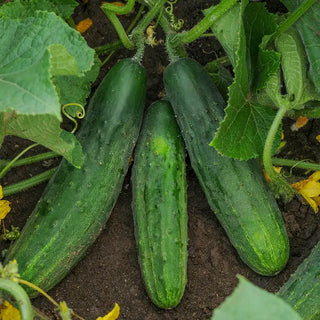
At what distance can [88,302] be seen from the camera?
2.52 metres

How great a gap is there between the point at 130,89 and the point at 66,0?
1.35 feet

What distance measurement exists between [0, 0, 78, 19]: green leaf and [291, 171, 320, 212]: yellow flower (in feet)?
3.68

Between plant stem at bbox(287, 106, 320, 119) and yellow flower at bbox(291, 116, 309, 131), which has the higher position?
plant stem at bbox(287, 106, 320, 119)

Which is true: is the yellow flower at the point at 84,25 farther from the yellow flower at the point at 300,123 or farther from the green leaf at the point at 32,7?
the yellow flower at the point at 300,123

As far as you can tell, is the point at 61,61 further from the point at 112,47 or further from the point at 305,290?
Result: the point at 305,290

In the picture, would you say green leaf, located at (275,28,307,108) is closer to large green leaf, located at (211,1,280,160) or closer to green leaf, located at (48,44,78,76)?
large green leaf, located at (211,1,280,160)

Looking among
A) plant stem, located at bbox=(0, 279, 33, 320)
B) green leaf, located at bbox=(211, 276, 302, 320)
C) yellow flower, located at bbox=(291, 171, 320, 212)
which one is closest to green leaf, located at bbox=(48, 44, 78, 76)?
plant stem, located at bbox=(0, 279, 33, 320)

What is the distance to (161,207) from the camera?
2.36 m

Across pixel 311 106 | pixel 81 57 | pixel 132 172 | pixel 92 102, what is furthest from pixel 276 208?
pixel 81 57

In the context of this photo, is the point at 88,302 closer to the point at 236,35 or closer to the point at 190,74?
the point at 190,74

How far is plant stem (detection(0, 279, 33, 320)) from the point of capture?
1.63 metres

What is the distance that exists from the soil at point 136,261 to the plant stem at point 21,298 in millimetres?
835

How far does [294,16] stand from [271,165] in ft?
1.74

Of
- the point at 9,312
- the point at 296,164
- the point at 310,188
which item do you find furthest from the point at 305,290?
the point at 9,312
